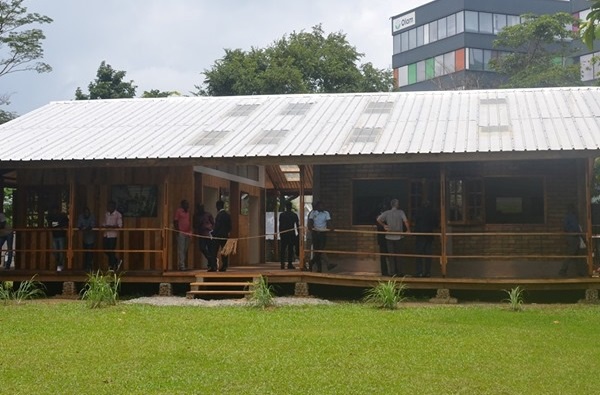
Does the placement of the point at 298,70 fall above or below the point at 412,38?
below

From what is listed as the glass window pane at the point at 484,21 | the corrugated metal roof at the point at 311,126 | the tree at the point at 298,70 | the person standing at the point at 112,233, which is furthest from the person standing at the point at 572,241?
the glass window pane at the point at 484,21

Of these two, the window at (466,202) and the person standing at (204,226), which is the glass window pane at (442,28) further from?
the person standing at (204,226)

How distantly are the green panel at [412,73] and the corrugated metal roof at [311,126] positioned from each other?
1795 inches

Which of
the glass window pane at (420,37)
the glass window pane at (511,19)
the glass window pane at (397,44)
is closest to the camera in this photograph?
the glass window pane at (511,19)

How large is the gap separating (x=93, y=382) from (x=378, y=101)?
14.2 m

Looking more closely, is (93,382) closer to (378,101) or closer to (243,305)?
(243,305)

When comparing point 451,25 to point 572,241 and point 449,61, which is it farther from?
point 572,241

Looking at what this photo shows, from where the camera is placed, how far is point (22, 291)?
17.8 metres

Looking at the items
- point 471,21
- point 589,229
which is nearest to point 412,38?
point 471,21

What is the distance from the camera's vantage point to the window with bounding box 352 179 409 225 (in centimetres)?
1981

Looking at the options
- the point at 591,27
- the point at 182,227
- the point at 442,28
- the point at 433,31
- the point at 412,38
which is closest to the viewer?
the point at 591,27

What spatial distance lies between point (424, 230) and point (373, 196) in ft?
6.94

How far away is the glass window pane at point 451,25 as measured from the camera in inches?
2501

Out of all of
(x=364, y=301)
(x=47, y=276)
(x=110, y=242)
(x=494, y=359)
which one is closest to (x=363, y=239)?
(x=364, y=301)
